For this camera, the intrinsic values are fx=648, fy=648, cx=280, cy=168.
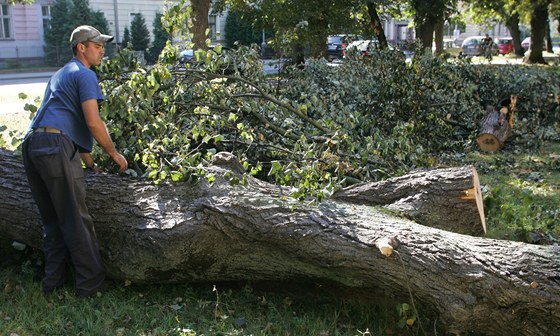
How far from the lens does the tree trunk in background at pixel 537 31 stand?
31.4m

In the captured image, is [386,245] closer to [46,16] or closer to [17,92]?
[17,92]

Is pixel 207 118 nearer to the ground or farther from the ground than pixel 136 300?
farther from the ground

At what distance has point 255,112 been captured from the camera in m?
5.86

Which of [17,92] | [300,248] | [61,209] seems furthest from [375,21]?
[61,209]

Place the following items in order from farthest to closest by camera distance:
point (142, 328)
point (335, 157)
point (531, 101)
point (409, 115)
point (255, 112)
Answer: point (531, 101) → point (409, 115) → point (255, 112) → point (335, 157) → point (142, 328)

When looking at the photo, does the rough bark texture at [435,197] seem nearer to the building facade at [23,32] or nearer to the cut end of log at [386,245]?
the cut end of log at [386,245]

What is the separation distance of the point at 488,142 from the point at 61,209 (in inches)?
286

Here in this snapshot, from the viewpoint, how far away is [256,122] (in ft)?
19.7

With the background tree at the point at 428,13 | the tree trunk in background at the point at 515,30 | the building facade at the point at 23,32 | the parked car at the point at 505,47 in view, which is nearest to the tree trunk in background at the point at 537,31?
the tree trunk in background at the point at 515,30

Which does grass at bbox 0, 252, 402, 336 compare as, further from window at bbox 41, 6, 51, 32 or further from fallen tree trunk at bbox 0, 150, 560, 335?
window at bbox 41, 6, 51, 32

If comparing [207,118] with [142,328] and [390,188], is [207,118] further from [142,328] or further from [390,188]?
[142,328]

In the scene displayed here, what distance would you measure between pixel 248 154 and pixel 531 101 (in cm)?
718

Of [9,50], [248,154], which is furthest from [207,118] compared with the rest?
[9,50]

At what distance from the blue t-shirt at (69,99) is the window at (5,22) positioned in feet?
114
